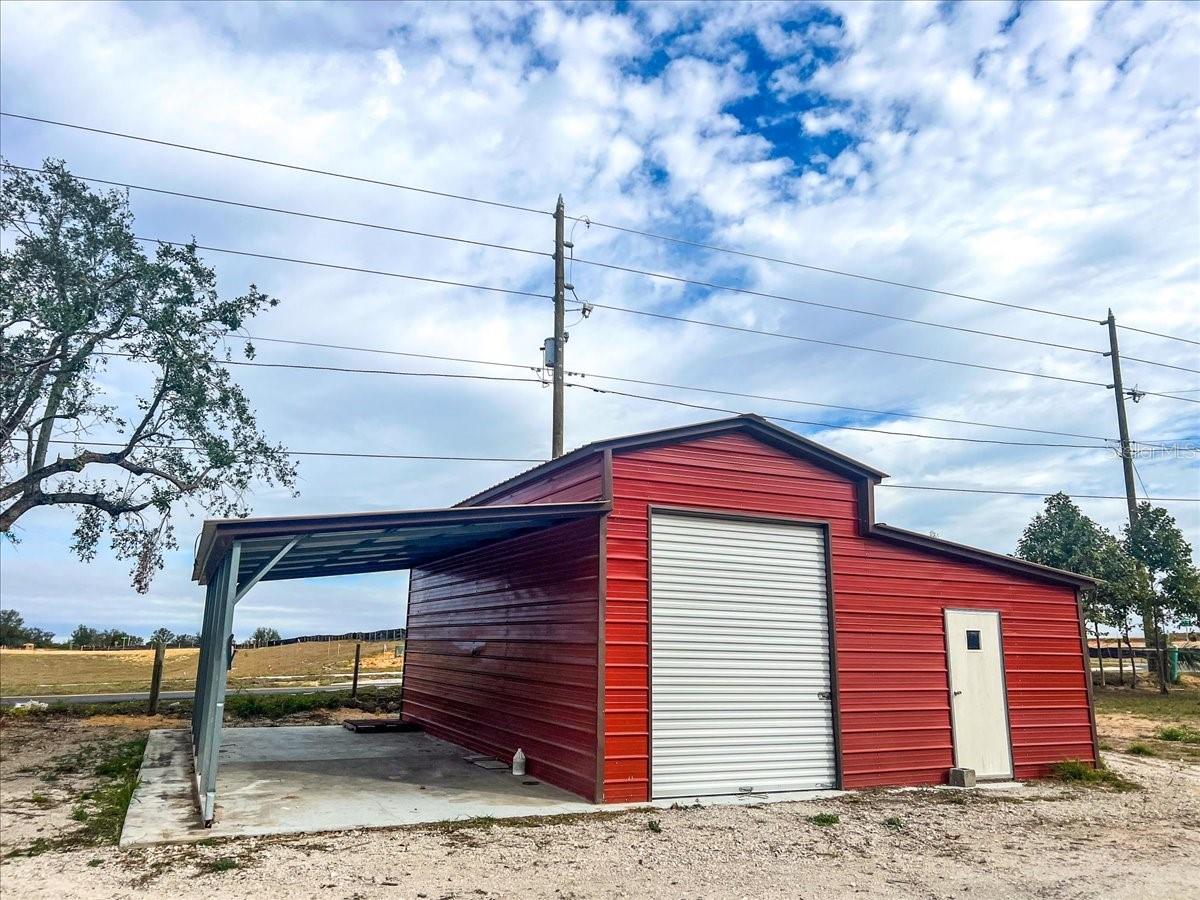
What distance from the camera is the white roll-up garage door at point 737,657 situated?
27.5ft

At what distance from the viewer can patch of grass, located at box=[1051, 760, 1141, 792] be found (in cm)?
977

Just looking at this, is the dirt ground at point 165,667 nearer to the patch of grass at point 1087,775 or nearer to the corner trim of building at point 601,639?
the corner trim of building at point 601,639

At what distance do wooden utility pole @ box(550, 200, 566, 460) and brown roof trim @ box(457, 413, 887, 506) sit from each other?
3.87 m

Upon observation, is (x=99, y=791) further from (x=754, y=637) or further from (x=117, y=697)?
(x=117, y=697)

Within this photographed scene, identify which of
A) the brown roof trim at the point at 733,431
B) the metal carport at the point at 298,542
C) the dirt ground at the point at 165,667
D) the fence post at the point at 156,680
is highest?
the brown roof trim at the point at 733,431

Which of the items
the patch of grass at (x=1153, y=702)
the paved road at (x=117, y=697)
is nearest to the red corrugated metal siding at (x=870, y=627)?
the patch of grass at (x=1153, y=702)

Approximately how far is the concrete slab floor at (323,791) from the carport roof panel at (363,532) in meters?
2.20

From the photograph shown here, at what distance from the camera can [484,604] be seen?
38.0 feet

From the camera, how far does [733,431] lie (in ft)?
30.9

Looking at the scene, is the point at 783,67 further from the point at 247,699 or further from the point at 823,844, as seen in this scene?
the point at 247,699

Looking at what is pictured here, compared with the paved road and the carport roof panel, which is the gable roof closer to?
the carport roof panel

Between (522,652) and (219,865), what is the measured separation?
480 cm

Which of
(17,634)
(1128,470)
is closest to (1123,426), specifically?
(1128,470)

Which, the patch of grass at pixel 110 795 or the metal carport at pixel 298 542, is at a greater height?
the metal carport at pixel 298 542
